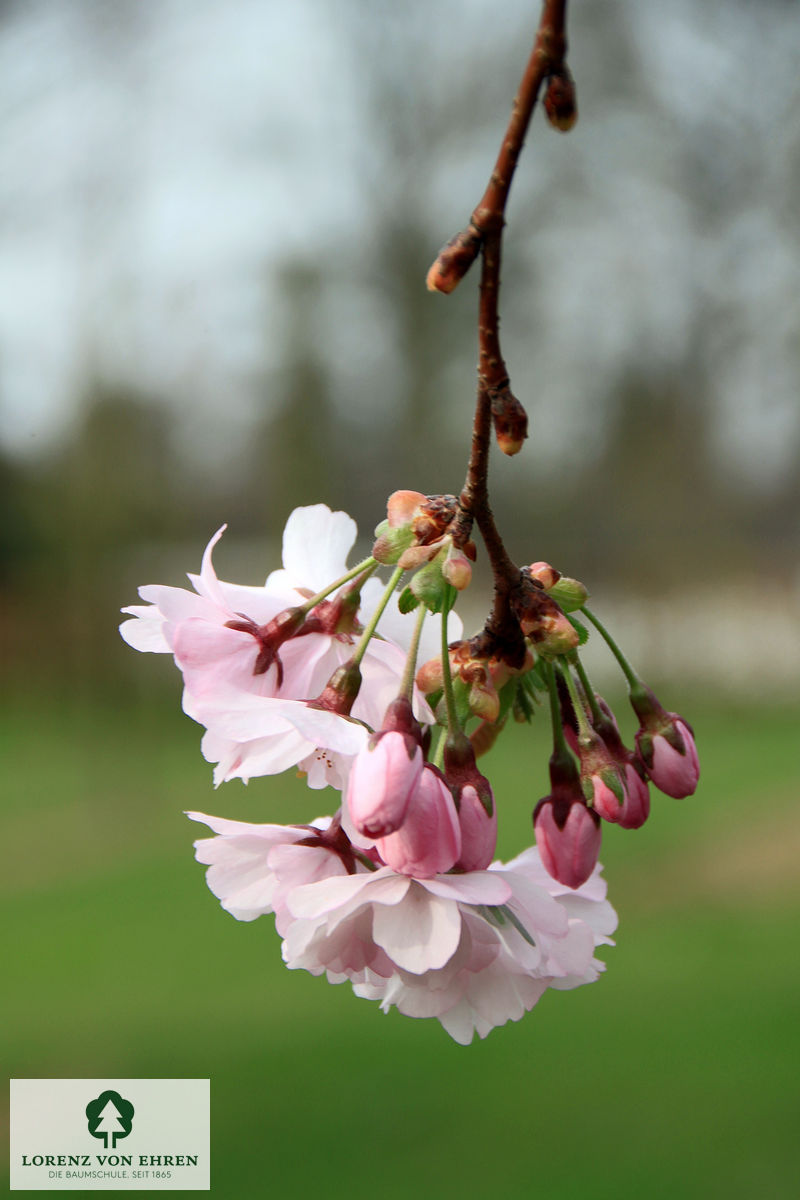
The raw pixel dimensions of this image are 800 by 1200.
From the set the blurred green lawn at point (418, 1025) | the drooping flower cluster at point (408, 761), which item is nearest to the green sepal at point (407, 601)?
the drooping flower cluster at point (408, 761)

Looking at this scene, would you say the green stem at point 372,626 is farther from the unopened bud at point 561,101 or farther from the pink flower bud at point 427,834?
the unopened bud at point 561,101

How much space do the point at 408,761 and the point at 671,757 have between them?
0.16 metres

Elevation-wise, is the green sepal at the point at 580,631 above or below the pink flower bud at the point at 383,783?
above

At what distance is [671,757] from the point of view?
1.68 feet

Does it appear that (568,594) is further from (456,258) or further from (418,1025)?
(418,1025)

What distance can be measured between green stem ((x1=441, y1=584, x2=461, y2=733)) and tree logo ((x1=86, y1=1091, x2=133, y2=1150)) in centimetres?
180

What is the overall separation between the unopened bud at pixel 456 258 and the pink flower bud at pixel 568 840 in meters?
0.22

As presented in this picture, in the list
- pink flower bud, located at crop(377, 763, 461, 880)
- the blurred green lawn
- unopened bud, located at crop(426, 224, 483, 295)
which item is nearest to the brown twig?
unopened bud, located at crop(426, 224, 483, 295)


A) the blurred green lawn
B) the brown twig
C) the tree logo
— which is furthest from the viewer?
the blurred green lawn

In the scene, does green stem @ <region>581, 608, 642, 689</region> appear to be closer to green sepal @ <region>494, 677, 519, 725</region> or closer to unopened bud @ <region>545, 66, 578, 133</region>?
green sepal @ <region>494, 677, 519, 725</region>

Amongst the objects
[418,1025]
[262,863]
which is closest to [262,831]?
[262,863]

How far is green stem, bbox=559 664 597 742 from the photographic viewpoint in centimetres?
49

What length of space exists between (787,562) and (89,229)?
510cm

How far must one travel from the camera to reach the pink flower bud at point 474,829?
1.42ft
